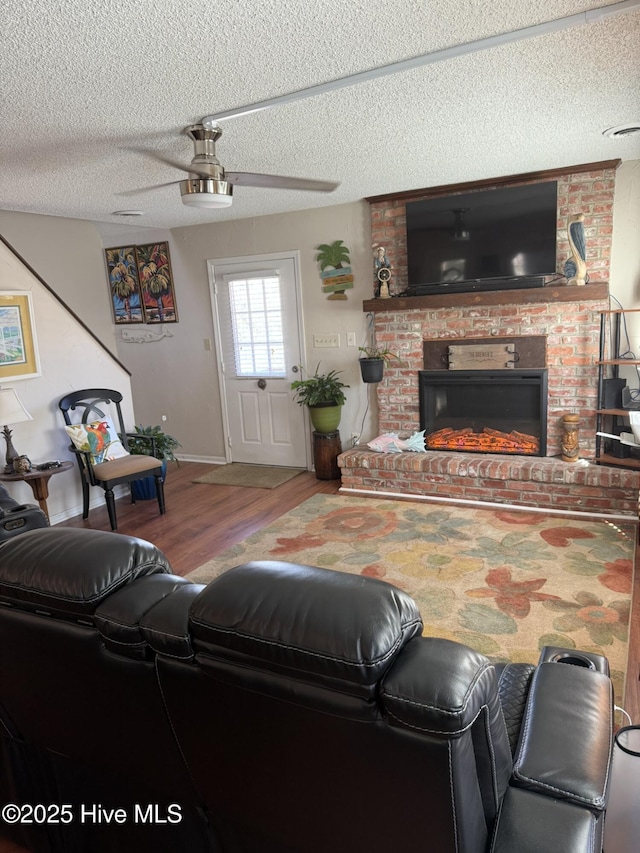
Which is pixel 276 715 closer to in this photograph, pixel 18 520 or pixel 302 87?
pixel 302 87

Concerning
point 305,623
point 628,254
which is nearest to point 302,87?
point 305,623

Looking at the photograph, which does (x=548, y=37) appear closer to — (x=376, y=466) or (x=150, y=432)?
(x=376, y=466)

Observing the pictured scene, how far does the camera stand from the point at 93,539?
137 centimetres

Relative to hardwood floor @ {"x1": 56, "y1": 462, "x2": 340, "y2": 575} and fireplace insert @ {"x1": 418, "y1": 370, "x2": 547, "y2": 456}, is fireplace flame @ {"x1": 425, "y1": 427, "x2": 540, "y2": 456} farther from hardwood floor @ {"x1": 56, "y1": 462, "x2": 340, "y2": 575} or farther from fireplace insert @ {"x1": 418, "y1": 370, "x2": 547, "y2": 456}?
hardwood floor @ {"x1": 56, "y1": 462, "x2": 340, "y2": 575}

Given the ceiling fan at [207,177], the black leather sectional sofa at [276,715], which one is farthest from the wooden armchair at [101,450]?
the black leather sectional sofa at [276,715]

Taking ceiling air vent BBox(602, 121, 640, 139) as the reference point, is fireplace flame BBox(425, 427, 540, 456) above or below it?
below

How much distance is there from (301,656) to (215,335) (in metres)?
5.35

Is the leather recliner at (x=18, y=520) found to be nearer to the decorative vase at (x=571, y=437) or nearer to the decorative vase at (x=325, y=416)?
the decorative vase at (x=325, y=416)

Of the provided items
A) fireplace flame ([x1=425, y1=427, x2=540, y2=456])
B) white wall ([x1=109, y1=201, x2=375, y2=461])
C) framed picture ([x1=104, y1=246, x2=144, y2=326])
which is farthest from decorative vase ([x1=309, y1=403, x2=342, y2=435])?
framed picture ([x1=104, y1=246, x2=144, y2=326])

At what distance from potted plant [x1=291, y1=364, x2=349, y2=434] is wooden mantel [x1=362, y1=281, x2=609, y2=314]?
729 millimetres

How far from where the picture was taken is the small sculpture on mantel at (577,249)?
14.0 ft

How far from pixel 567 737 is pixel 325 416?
4.16 metres

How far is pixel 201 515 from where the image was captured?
4758mm

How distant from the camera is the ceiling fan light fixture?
108 inches
